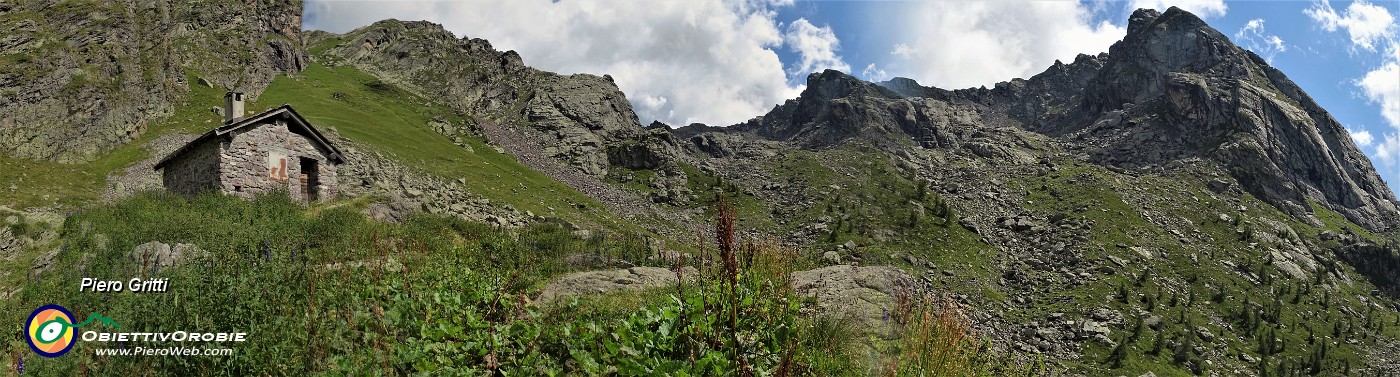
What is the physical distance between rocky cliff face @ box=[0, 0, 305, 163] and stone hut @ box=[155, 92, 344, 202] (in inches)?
1171

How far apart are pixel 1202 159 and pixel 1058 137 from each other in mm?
55146

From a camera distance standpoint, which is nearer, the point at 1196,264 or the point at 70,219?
the point at 70,219

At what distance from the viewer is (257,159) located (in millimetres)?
23078

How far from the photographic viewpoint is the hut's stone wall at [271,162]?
72.9 ft

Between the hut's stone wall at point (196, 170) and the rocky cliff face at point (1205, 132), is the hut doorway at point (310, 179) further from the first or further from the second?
the rocky cliff face at point (1205, 132)

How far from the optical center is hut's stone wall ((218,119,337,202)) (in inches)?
875

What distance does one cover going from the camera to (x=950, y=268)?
88625 millimetres

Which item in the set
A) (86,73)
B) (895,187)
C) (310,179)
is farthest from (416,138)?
(895,187)

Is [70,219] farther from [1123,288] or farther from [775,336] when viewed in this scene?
[1123,288]

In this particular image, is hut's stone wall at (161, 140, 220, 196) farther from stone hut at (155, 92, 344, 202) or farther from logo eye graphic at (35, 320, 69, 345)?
logo eye graphic at (35, 320, 69, 345)

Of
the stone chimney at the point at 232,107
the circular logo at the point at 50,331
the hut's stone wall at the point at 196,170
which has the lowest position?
the hut's stone wall at the point at 196,170

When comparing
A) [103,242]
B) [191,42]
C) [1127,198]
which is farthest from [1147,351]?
[191,42]

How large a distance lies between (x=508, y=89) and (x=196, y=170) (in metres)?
108

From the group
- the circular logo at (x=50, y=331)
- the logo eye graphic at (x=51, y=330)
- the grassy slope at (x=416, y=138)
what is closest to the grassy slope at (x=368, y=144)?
the grassy slope at (x=416, y=138)
